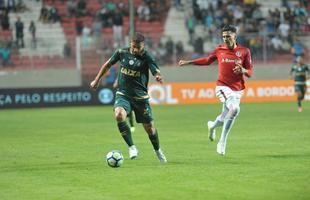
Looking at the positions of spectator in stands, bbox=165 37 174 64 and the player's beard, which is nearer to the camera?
the player's beard

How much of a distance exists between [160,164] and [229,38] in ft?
9.74

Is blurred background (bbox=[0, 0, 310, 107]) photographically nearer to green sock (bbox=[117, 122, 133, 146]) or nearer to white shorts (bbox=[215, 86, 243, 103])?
white shorts (bbox=[215, 86, 243, 103])

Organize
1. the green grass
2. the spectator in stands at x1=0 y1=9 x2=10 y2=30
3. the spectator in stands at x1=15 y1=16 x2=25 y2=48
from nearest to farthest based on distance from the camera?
the green grass < the spectator in stands at x1=15 y1=16 x2=25 y2=48 < the spectator in stands at x1=0 y1=9 x2=10 y2=30

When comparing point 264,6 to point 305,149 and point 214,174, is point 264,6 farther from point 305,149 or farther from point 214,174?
point 214,174

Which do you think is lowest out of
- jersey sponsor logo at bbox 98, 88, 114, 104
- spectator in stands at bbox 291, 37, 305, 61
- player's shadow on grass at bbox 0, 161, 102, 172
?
jersey sponsor logo at bbox 98, 88, 114, 104

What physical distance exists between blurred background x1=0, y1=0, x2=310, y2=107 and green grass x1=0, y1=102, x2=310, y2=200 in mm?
10010

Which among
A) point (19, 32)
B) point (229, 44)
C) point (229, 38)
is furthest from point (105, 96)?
point (229, 38)

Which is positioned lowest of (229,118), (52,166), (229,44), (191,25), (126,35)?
(126,35)

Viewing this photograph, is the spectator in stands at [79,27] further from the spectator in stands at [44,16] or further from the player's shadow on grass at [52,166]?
the player's shadow on grass at [52,166]

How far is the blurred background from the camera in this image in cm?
3588

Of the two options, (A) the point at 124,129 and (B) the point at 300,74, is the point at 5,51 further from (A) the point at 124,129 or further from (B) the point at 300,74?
(A) the point at 124,129

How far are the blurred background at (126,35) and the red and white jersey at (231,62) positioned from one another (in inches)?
769

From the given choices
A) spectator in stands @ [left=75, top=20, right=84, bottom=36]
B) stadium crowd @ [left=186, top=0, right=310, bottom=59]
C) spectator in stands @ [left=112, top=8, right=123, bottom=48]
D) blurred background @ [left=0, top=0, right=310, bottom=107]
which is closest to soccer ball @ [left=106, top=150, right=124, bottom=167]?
blurred background @ [left=0, top=0, right=310, bottom=107]

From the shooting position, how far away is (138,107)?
46.0 ft
